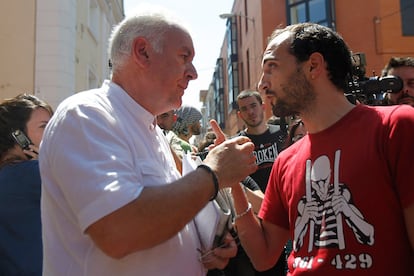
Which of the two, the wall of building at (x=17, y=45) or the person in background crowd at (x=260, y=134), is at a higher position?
the wall of building at (x=17, y=45)

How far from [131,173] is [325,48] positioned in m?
1.13

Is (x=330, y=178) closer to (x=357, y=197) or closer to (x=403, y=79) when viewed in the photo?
(x=357, y=197)

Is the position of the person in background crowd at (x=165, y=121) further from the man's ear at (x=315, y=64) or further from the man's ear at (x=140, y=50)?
the man's ear at (x=140, y=50)

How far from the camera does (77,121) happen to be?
142 centimetres

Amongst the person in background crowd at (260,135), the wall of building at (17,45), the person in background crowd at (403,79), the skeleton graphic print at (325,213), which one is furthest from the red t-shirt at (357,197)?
the wall of building at (17,45)

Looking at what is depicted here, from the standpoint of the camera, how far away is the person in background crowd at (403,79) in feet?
9.60

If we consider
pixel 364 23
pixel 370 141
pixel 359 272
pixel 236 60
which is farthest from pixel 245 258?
pixel 236 60

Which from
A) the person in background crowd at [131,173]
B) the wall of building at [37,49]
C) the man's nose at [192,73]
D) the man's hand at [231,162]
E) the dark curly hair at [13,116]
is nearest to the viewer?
the person in background crowd at [131,173]

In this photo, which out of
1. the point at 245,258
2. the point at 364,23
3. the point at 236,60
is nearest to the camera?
the point at 245,258

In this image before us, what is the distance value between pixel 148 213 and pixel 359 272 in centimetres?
81

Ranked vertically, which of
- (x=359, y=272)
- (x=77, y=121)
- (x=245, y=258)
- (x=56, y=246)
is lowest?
(x=245, y=258)

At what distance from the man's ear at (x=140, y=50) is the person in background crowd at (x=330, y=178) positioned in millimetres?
→ 651

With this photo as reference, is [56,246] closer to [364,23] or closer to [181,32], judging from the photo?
[181,32]

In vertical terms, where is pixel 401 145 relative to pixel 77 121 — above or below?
below
